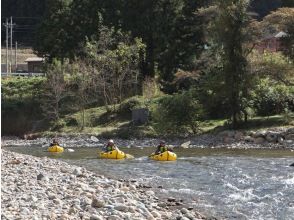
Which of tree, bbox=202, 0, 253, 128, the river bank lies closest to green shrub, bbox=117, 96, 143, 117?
the river bank

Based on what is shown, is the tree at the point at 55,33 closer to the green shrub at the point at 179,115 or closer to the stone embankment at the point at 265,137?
the green shrub at the point at 179,115

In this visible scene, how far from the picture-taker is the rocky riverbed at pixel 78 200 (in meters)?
10.7

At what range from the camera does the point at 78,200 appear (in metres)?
12.4

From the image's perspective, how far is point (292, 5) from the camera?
48.2 meters

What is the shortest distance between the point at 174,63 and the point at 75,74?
809cm

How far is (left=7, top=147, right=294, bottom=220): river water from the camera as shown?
45.5ft

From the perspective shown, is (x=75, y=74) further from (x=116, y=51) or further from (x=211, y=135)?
(x=211, y=135)

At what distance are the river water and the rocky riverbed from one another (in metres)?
0.98

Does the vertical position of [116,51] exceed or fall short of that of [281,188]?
it exceeds it

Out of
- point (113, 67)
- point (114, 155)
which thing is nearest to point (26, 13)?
point (113, 67)

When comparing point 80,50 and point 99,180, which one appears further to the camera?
point 80,50

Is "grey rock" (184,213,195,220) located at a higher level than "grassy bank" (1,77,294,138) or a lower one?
lower

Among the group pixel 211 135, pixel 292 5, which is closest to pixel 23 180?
pixel 211 135

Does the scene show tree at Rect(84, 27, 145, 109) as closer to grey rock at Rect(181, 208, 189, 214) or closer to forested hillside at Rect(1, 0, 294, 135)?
forested hillside at Rect(1, 0, 294, 135)
